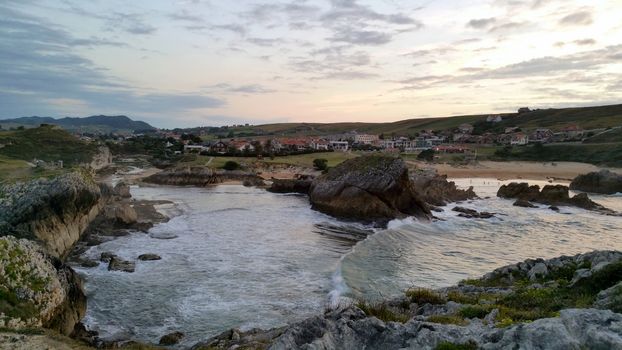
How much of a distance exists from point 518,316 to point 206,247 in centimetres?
1810

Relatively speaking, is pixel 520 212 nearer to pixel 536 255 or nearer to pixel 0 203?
pixel 536 255

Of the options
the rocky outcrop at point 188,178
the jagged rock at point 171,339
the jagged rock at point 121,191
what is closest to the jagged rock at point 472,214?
the jagged rock at point 171,339

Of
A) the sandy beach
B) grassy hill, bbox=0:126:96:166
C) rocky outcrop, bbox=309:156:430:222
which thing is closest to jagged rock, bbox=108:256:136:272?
rocky outcrop, bbox=309:156:430:222

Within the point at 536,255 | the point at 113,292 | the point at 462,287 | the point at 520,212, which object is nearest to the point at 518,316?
the point at 462,287

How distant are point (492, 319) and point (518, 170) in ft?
282

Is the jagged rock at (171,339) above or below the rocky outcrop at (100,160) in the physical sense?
below

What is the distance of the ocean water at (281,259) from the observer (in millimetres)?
15344

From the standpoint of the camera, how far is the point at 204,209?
1535 inches

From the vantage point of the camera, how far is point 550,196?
4662 cm

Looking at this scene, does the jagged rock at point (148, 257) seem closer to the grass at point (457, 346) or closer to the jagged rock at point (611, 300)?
the grass at point (457, 346)

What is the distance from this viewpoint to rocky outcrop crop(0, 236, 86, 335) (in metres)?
10.8

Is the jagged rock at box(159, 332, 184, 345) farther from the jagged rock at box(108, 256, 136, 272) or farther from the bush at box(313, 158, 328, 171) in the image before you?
the bush at box(313, 158, 328, 171)

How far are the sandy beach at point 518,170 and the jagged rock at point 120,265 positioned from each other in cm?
6571

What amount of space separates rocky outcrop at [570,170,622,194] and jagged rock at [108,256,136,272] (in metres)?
61.6
